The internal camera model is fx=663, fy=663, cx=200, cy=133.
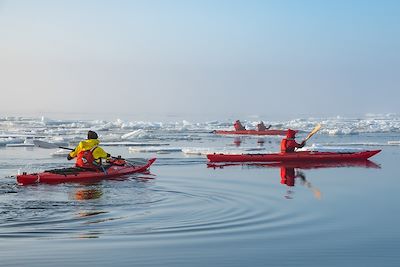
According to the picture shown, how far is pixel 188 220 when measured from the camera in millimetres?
8789

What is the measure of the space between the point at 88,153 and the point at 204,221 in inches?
242

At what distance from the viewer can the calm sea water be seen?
262 inches

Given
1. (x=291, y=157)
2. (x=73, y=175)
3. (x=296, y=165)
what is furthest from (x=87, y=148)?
(x=291, y=157)

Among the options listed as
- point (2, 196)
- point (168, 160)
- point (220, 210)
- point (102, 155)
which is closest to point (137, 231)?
point (220, 210)

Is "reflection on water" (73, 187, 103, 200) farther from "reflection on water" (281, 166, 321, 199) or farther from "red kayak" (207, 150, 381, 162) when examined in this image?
"red kayak" (207, 150, 381, 162)

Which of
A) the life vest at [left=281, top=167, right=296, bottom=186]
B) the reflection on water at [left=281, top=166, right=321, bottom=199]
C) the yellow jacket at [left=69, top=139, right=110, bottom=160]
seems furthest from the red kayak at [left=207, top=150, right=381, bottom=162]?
the yellow jacket at [left=69, top=139, right=110, bottom=160]

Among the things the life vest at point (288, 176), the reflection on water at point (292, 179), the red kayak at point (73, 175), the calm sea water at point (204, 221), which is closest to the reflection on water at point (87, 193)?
the calm sea water at point (204, 221)

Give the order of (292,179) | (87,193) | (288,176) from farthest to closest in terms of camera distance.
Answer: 1. (288,176)
2. (292,179)
3. (87,193)

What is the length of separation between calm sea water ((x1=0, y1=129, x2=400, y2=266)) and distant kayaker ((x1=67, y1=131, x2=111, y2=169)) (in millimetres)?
815

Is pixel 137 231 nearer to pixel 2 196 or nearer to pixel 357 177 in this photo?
pixel 2 196

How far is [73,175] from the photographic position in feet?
44.6

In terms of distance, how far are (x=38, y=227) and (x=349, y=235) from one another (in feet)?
12.4

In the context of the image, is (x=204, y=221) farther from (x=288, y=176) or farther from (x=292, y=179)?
(x=288, y=176)

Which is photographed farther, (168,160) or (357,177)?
(168,160)
